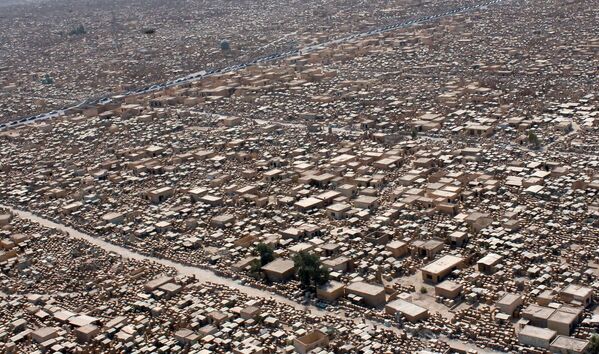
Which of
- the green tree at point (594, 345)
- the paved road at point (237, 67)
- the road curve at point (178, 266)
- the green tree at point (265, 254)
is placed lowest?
the paved road at point (237, 67)

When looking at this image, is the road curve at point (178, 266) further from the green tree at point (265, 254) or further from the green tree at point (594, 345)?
the green tree at point (594, 345)

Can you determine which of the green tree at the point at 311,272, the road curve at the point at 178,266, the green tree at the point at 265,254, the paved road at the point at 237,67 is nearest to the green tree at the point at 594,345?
the road curve at the point at 178,266

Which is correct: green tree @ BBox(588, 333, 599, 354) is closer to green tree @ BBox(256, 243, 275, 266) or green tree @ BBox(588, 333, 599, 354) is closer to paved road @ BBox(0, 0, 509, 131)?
green tree @ BBox(256, 243, 275, 266)

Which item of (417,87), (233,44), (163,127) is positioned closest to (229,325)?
(163,127)

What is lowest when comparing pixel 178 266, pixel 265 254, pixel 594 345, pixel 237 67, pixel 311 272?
pixel 237 67

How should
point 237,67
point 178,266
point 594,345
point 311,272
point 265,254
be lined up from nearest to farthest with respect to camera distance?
point 594,345
point 311,272
point 265,254
point 178,266
point 237,67

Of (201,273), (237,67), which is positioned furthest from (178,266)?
(237,67)

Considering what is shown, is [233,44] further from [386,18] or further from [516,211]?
[516,211]

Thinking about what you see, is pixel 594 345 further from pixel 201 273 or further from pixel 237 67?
pixel 237 67

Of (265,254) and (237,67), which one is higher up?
(265,254)

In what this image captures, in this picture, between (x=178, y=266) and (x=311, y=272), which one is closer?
(x=311, y=272)
